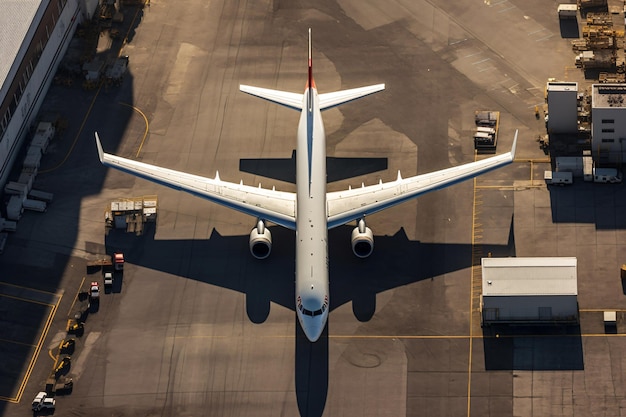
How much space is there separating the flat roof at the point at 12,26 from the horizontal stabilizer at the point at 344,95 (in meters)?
33.8

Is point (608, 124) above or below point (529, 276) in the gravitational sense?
above

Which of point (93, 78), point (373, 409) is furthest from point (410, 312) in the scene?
point (93, 78)

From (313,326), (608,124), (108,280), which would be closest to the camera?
(313,326)

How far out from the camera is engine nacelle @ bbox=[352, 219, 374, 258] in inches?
5635

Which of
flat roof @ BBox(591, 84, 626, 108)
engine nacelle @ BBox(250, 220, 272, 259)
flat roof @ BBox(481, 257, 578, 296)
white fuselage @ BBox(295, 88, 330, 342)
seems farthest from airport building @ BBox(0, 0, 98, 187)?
flat roof @ BBox(591, 84, 626, 108)

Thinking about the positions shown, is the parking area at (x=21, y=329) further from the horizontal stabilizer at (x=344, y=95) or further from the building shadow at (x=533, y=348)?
the building shadow at (x=533, y=348)

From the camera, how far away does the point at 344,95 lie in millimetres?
154375

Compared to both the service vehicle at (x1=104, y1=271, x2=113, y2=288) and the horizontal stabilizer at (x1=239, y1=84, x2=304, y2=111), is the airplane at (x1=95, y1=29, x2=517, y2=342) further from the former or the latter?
the service vehicle at (x1=104, y1=271, x2=113, y2=288)

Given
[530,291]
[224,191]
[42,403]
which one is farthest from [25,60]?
[530,291]

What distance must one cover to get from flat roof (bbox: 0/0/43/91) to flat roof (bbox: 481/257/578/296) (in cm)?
5551

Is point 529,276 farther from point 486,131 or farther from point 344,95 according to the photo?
point 344,95

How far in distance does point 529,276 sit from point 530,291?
6.35 feet

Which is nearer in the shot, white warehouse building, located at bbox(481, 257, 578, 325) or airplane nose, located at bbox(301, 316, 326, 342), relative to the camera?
airplane nose, located at bbox(301, 316, 326, 342)

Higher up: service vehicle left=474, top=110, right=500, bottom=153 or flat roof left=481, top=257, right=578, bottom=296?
flat roof left=481, top=257, right=578, bottom=296
